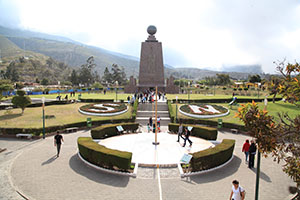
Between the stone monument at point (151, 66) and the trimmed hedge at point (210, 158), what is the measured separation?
3419cm

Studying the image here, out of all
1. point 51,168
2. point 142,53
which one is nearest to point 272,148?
point 51,168

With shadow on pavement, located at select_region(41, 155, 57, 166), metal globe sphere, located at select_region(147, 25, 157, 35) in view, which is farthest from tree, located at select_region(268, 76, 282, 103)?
metal globe sphere, located at select_region(147, 25, 157, 35)

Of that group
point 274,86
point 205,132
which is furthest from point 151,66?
point 274,86

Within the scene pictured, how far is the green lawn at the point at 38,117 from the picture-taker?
1901cm

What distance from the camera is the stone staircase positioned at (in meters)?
21.6

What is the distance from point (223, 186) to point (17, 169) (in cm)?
904

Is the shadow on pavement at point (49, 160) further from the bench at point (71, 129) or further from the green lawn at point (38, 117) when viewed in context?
the green lawn at point (38, 117)

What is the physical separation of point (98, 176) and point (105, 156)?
2.98ft

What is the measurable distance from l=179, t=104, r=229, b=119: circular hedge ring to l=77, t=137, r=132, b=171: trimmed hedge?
14.2m

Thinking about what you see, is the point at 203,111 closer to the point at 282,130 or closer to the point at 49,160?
the point at 49,160

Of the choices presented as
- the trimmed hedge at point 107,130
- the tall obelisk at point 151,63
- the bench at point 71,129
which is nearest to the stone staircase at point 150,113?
the trimmed hedge at point 107,130

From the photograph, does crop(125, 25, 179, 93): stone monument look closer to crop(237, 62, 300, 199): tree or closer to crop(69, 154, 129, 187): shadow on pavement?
crop(69, 154, 129, 187): shadow on pavement

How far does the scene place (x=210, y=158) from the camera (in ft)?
31.3

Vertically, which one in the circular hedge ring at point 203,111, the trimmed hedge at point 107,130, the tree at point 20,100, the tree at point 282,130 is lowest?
the trimmed hedge at point 107,130
